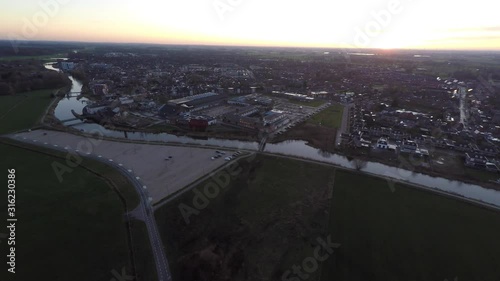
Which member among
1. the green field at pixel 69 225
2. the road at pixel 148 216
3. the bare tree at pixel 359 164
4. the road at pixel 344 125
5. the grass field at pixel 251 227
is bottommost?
the road at pixel 344 125

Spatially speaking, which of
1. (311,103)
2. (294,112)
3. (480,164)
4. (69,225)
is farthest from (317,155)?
(311,103)

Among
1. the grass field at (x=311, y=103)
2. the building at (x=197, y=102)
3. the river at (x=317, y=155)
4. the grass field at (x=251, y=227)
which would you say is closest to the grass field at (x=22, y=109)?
the river at (x=317, y=155)

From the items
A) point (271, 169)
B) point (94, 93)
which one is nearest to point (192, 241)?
point (271, 169)

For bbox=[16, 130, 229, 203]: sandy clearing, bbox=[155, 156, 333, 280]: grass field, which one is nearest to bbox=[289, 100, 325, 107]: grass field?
bbox=[16, 130, 229, 203]: sandy clearing

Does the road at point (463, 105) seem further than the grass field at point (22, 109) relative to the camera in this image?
Yes

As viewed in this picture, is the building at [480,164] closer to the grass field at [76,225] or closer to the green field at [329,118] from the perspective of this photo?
the green field at [329,118]

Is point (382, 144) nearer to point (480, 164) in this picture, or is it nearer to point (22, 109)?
point (480, 164)

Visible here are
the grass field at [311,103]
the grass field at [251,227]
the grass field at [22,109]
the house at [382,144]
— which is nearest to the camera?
the grass field at [251,227]
